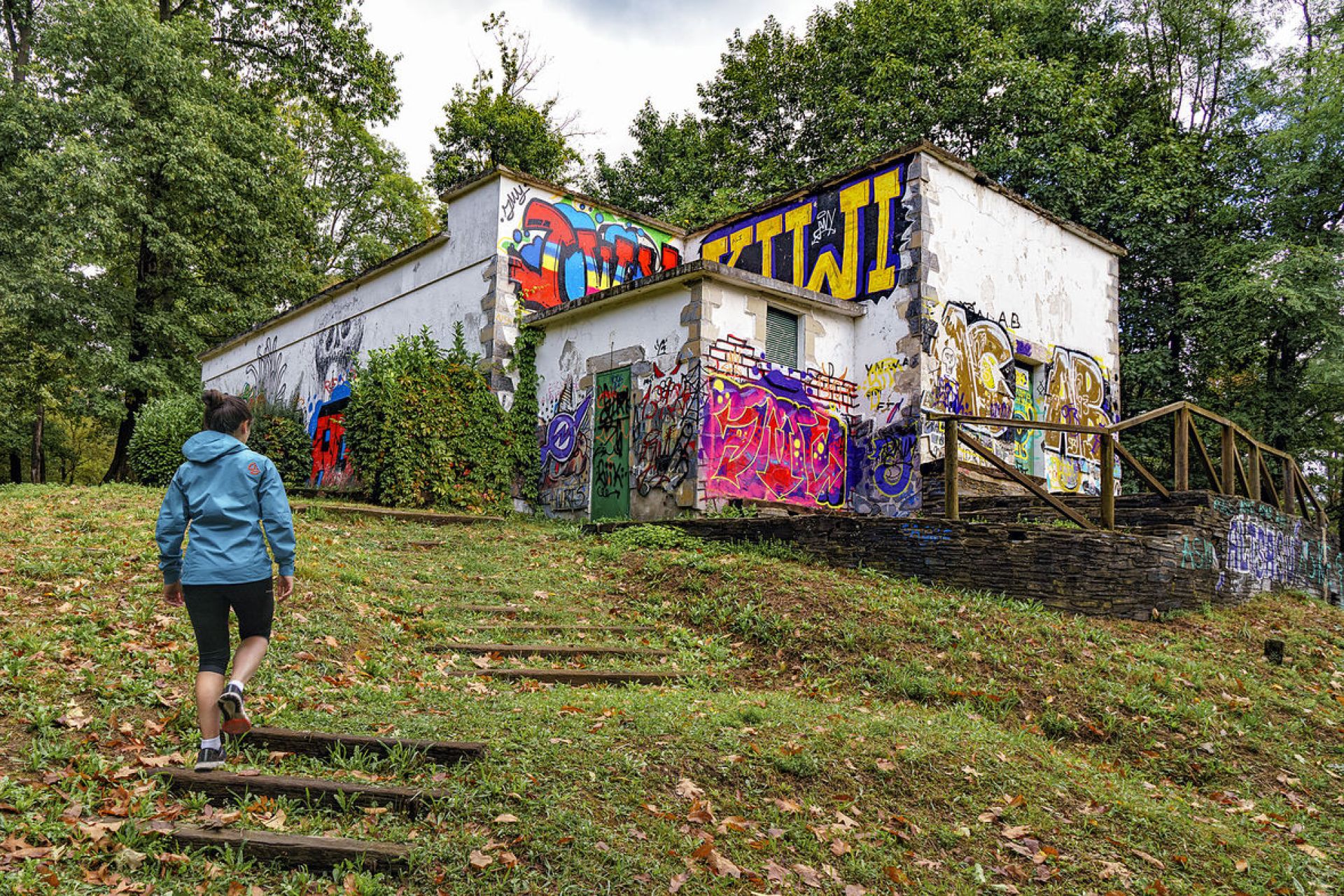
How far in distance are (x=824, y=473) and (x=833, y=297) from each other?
2.89m

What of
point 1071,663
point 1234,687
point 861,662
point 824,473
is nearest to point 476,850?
point 861,662

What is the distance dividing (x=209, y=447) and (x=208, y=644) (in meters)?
0.98

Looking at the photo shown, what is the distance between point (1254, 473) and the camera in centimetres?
1138

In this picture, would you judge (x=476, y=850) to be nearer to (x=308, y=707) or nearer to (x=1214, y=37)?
(x=308, y=707)

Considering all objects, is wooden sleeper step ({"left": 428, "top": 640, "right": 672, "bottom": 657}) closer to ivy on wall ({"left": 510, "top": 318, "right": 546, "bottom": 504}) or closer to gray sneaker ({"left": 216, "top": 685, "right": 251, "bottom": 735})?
gray sneaker ({"left": 216, "top": 685, "right": 251, "bottom": 735})

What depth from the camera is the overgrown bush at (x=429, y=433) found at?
14.1 m

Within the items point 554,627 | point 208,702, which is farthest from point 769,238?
point 208,702

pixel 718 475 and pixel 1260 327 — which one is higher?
pixel 1260 327

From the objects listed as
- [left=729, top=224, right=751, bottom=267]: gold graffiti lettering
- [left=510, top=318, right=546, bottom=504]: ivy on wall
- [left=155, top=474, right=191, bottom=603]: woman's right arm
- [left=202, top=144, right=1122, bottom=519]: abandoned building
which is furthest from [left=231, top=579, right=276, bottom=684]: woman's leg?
[left=729, top=224, right=751, bottom=267]: gold graffiti lettering

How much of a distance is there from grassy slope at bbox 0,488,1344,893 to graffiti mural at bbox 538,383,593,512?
17.5 ft

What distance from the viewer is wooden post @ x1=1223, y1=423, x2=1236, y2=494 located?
10.5m

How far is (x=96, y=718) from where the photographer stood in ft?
15.8

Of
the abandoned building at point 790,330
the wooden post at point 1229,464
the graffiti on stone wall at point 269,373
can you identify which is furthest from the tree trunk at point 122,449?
the wooden post at point 1229,464

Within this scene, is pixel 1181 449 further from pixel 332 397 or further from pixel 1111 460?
pixel 332 397
